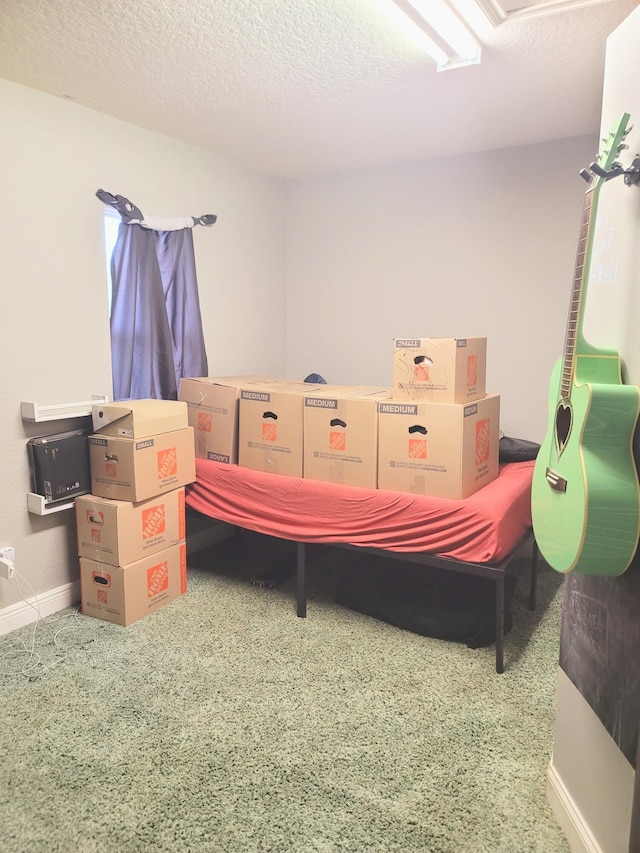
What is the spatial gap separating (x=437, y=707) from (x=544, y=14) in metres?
2.34

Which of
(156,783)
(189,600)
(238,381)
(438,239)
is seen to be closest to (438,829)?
(156,783)

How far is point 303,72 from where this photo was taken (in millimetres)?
2305

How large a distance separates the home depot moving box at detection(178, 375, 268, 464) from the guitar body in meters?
1.95

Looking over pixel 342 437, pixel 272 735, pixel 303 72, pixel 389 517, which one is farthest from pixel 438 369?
pixel 272 735

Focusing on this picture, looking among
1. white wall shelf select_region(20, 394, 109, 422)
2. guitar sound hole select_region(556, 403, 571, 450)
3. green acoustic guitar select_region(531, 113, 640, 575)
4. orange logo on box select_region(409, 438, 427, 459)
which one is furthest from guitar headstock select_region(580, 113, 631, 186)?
white wall shelf select_region(20, 394, 109, 422)

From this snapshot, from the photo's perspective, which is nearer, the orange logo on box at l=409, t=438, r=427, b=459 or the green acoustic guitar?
the green acoustic guitar

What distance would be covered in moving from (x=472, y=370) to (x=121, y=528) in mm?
1709

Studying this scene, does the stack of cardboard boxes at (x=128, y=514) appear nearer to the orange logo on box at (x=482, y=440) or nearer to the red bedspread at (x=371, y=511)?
the red bedspread at (x=371, y=511)

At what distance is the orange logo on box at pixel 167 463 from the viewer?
276 cm

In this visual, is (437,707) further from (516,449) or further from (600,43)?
(600,43)

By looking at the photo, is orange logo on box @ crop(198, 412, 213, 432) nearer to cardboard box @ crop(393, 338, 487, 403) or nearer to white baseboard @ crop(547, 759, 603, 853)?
cardboard box @ crop(393, 338, 487, 403)

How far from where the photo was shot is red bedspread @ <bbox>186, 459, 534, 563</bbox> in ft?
7.64

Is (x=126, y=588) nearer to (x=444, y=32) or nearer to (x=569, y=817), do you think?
(x=569, y=817)

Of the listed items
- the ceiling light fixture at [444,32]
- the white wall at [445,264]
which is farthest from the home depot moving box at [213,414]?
the ceiling light fixture at [444,32]
